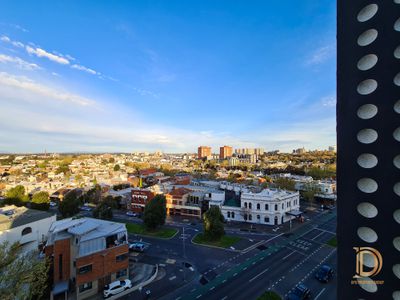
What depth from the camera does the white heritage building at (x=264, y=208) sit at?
41375 millimetres

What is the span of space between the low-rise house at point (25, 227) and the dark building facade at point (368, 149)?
35.4 m

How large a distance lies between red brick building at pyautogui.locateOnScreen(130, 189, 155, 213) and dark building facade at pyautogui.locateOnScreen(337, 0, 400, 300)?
4694 centimetres

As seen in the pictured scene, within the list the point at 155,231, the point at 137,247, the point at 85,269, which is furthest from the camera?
the point at 155,231

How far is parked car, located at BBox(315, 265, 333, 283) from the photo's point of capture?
2273 centimetres

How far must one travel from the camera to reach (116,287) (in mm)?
21750

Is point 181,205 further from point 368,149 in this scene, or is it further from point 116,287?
point 368,149

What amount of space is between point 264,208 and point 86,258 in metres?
30.3

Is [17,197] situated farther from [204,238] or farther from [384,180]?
[384,180]

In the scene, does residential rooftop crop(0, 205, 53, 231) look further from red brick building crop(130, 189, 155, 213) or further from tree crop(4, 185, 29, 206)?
red brick building crop(130, 189, 155, 213)

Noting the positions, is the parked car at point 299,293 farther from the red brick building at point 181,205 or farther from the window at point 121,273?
the red brick building at point 181,205

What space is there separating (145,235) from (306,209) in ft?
115

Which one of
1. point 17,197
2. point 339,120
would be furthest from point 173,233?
point 17,197

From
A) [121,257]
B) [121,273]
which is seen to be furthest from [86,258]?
[121,273]

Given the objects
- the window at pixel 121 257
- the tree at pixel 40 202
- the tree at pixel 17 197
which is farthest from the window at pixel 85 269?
the tree at pixel 17 197
